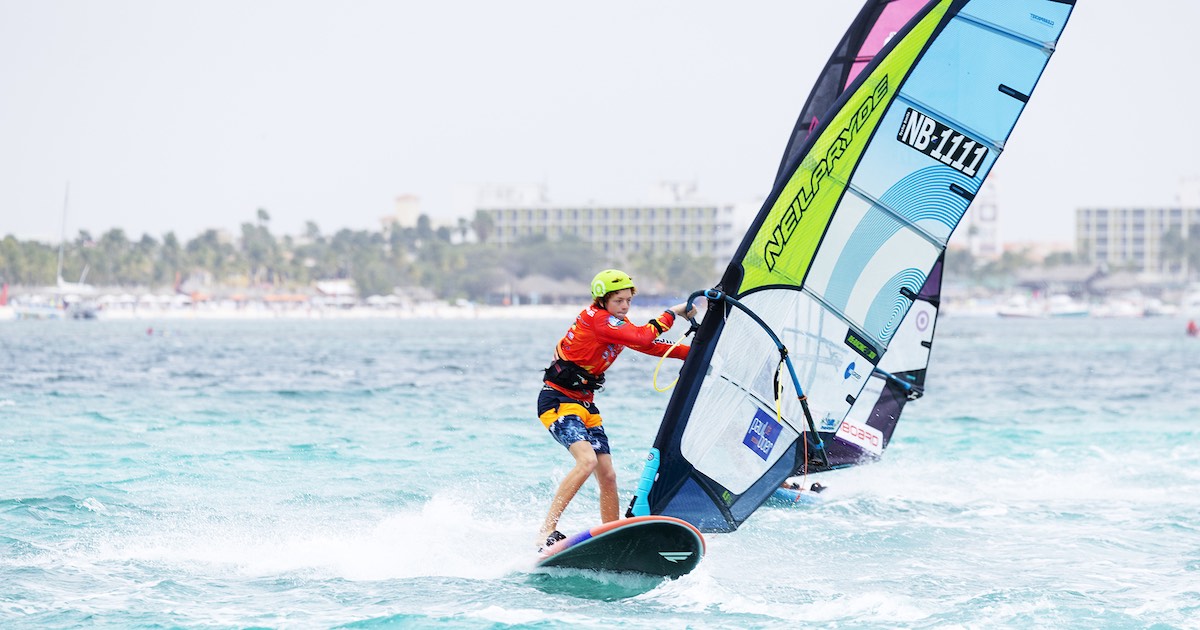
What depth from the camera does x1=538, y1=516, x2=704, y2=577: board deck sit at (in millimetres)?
6754

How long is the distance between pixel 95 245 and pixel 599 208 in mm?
57128

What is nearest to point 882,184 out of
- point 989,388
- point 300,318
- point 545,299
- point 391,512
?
point 391,512

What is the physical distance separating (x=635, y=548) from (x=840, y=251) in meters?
1.92

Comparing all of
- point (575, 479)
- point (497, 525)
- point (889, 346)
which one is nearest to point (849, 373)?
point (575, 479)

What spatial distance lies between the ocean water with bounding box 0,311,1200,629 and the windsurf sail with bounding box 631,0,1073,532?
0.68 metres

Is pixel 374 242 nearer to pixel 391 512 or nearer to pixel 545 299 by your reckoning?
pixel 545 299

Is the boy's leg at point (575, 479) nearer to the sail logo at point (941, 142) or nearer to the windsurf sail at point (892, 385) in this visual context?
the sail logo at point (941, 142)

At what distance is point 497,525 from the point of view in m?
8.95

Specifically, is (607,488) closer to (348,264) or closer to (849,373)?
(849,373)

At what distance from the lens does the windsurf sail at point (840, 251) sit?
6750mm

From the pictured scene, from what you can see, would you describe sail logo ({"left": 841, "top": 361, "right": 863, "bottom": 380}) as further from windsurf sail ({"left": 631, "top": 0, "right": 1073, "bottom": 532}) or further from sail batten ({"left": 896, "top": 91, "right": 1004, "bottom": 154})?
sail batten ({"left": 896, "top": 91, "right": 1004, "bottom": 154})

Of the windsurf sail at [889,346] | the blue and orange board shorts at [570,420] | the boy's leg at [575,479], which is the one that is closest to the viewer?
the boy's leg at [575,479]

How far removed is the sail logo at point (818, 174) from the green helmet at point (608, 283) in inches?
29.4

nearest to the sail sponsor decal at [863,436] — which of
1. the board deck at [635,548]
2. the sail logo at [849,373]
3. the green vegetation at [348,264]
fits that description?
the sail logo at [849,373]
